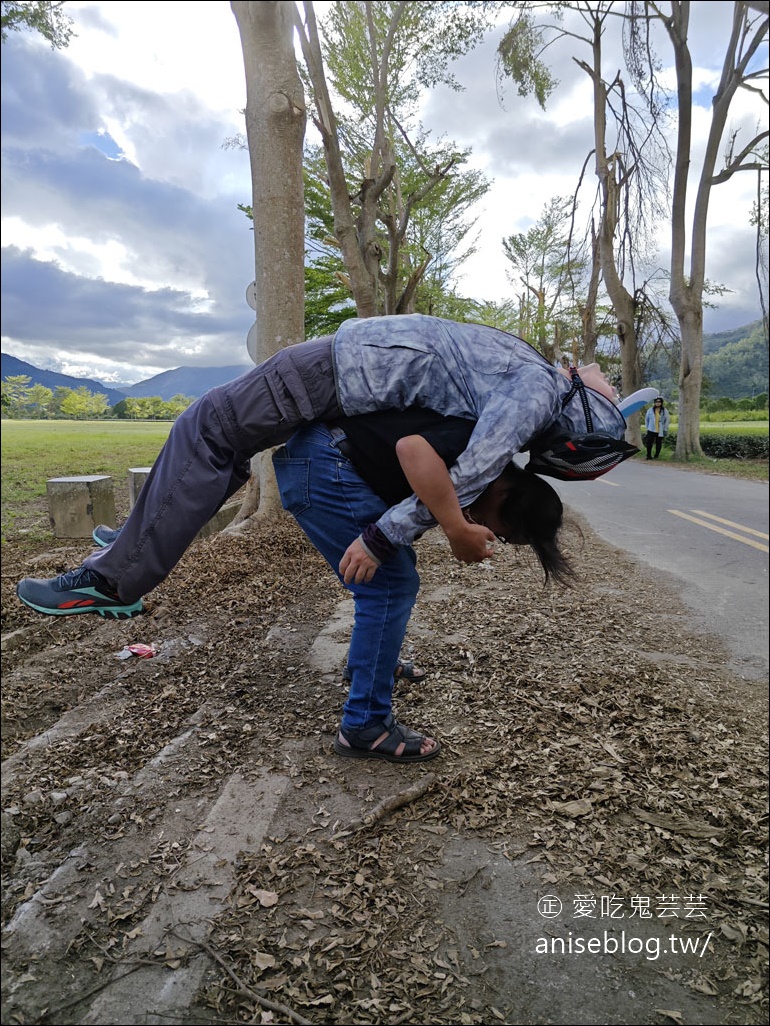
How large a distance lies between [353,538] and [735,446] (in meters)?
20.9

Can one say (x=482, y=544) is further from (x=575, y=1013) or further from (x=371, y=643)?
(x=575, y=1013)

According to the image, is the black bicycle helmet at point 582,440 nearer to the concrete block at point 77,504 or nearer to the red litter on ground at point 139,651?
the red litter on ground at point 139,651

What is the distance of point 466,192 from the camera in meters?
21.8

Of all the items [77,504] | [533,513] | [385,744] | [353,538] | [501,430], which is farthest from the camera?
[77,504]

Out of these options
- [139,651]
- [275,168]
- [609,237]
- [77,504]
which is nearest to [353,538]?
[139,651]

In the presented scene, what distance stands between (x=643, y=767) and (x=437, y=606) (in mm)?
2189

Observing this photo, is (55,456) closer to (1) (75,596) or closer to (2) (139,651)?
(2) (139,651)

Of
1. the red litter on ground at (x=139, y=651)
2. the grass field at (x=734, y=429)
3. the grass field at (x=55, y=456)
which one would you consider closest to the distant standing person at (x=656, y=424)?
the grass field at (x=734, y=429)

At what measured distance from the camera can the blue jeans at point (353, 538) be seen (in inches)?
86.0

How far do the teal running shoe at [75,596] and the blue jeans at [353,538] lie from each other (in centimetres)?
62

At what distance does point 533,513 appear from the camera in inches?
86.4

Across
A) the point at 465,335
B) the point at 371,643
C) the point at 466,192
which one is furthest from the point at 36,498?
the point at 466,192

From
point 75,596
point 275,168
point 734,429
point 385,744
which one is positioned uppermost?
point 275,168

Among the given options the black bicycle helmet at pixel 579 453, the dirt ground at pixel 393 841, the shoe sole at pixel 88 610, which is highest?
the black bicycle helmet at pixel 579 453
